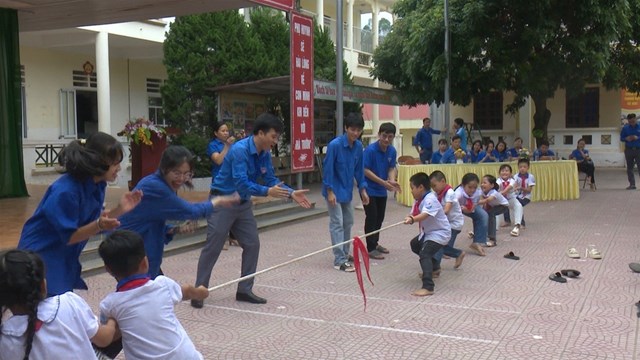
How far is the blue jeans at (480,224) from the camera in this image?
8.31 metres

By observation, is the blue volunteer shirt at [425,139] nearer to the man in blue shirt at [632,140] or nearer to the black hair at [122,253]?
the man in blue shirt at [632,140]

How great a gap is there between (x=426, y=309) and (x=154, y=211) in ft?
9.58

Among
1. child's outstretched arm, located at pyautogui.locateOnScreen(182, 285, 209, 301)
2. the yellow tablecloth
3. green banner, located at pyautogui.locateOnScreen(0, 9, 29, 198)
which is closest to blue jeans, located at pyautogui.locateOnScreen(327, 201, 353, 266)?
child's outstretched arm, located at pyautogui.locateOnScreen(182, 285, 209, 301)

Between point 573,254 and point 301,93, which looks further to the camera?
point 301,93

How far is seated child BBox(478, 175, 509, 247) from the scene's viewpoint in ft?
29.3

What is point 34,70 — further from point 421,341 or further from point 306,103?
point 421,341

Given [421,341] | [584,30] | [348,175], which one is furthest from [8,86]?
[584,30]

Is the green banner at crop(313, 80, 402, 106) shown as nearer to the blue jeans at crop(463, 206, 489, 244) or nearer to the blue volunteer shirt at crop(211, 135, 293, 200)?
the blue jeans at crop(463, 206, 489, 244)

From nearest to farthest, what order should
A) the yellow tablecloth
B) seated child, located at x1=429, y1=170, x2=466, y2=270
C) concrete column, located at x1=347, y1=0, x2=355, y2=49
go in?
seated child, located at x1=429, y1=170, x2=466, y2=270 → the yellow tablecloth → concrete column, located at x1=347, y1=0, x2=355, y2=49

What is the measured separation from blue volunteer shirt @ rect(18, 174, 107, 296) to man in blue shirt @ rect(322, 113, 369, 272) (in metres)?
4.27

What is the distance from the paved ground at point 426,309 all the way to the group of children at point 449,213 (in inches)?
9.6

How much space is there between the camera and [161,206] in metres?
3.86

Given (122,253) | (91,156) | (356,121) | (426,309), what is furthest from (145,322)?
(356,121)

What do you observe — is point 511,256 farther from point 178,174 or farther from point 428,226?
point 178,174
